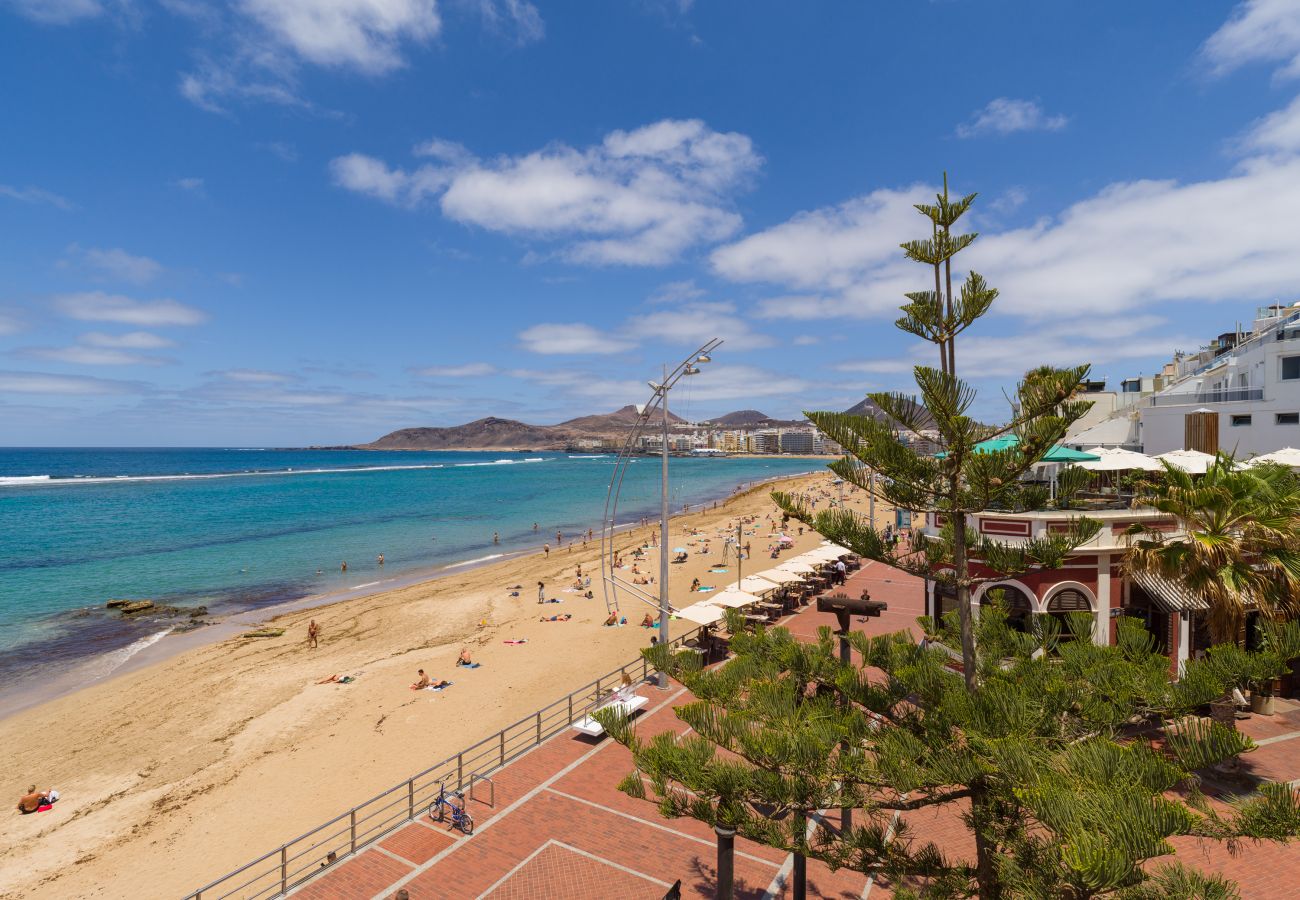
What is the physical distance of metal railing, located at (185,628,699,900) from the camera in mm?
9906

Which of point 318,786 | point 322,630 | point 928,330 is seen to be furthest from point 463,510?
point 928,330

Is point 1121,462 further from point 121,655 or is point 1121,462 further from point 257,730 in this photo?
point 121,655

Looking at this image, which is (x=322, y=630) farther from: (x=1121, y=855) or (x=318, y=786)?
(x=1121, y=855)

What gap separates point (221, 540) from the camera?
52906mm

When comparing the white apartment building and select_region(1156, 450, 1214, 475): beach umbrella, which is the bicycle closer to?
select_region(1156, 450, 1214, 475): beach umbrella

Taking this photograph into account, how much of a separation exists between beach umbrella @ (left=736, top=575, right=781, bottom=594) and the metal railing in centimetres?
761

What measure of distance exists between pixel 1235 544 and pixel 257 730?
78.5ft

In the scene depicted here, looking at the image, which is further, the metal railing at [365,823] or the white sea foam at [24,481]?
the white sea foam at [24,481]

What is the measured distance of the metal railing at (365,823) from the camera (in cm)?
991

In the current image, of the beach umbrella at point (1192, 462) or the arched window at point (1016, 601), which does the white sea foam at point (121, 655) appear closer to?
the arched window at point (1016, 601)

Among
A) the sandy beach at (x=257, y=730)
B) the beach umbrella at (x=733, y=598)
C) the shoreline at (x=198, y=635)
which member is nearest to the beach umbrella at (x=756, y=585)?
the beach umbrella at (x=733, y=598)

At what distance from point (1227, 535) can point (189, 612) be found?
136ft

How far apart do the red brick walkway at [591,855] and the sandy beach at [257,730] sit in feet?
14.0

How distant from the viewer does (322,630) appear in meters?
28.3
